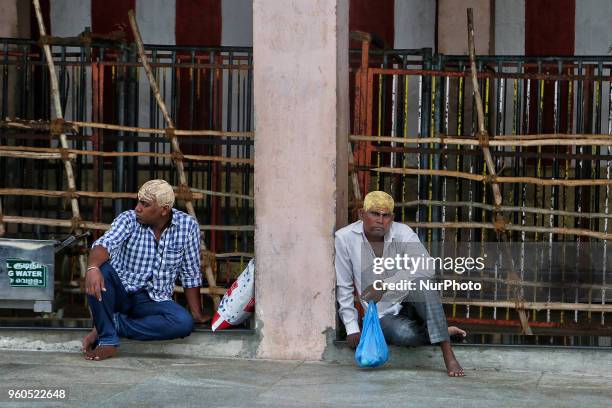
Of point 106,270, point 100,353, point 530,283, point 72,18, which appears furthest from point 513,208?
point 72,18

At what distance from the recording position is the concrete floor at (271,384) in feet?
22.2

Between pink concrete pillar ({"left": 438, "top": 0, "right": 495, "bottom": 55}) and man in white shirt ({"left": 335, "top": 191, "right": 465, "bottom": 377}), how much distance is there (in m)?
3.83

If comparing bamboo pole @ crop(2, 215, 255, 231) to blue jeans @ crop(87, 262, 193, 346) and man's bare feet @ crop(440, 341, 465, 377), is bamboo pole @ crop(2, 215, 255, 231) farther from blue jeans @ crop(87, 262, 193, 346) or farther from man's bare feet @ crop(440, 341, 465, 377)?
man's bare feet @ crop(440, 341, 465, 377)

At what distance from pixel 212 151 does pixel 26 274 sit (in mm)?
2799

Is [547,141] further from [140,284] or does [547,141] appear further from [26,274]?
[26,274]

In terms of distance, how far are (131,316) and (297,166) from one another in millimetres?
1407

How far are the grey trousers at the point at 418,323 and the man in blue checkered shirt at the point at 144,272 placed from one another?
49.1 inches

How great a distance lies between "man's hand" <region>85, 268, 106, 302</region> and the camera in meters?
7.72

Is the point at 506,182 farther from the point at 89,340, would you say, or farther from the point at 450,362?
the point at 89,340

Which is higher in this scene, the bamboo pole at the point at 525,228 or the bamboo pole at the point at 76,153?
the bamboo pole at the point at 76,153

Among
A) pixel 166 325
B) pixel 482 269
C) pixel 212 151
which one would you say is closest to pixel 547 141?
pixel 482 269

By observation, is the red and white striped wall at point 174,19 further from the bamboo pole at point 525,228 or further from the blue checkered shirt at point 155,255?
the blue checkered shirt at point 155,255

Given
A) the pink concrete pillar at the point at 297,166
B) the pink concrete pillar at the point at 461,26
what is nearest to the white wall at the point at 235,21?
the pink concrete pillar at the point at 461,26

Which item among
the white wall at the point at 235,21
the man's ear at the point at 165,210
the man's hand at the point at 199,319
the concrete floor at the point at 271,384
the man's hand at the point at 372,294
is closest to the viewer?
the concrete floor at the point at 271,384
